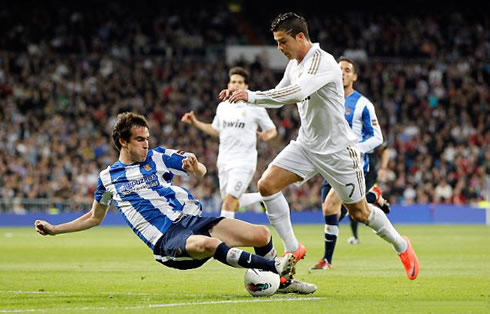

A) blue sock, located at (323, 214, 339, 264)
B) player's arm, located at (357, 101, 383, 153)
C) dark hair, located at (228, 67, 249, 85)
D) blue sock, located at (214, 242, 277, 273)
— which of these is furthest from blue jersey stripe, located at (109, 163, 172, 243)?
dark hair, located at (228, 67, 249, 85)

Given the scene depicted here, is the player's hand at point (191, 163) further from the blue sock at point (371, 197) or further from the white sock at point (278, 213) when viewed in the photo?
the blue sock at point (371, 197)

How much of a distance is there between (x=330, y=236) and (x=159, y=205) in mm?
4069

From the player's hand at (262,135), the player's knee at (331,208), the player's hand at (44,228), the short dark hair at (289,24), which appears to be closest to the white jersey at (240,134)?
the player's hand at (262,135)

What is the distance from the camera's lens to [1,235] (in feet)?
72.0

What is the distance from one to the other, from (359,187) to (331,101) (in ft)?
3.00

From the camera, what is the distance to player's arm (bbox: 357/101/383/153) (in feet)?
38.6

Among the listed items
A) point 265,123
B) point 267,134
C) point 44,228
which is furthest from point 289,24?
point 265,123

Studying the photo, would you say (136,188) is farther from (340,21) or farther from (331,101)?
(340,21)

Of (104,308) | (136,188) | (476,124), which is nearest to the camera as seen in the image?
(104,308)

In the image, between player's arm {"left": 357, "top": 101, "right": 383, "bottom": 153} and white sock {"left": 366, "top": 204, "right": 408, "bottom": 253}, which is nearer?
white sock {"left": 366, "top": 204, "right": 408, "bottom": 253}

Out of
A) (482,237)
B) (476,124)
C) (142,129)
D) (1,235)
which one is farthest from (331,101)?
(476,124)

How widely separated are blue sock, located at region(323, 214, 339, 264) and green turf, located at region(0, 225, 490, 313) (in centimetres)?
23

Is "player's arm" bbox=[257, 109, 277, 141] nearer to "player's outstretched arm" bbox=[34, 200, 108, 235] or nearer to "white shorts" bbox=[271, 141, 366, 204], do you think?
"white shorts" bbox=[271, 141, 366, 204]

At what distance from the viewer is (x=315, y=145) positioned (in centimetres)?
898
